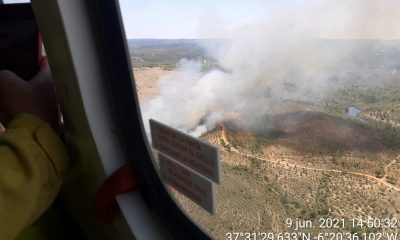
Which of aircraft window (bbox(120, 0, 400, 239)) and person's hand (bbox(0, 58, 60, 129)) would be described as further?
person's hand (bbox(0, 58, 60, 129))

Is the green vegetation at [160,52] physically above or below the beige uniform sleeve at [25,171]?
Answer: above

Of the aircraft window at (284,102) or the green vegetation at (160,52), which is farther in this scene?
the green vegetation at (160,52)

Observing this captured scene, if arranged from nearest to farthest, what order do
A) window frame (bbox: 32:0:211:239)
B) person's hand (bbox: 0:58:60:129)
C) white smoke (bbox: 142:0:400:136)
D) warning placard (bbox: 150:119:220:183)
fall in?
1. white smoke (bbox: 142:0:400:136)
2. warning placard (bbox: 150:119:220:183)
3. window frame (bbox: 32:0:211:239)
4. person's hand (bbox: 0:58:60:129)

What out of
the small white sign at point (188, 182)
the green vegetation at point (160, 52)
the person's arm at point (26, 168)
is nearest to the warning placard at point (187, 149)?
the small white sign at point (188, 182)

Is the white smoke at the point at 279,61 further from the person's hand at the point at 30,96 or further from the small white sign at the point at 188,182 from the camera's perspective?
the person's hand at the point at 30,96

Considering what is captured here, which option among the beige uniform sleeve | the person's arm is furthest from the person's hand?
the beige uniform sleeve

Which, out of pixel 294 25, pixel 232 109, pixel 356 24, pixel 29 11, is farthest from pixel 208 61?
pixel 29 11

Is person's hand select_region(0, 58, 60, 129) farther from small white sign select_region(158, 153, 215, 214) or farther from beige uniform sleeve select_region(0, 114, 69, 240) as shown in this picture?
small white sign select_region(158, 153, 215, 214)
